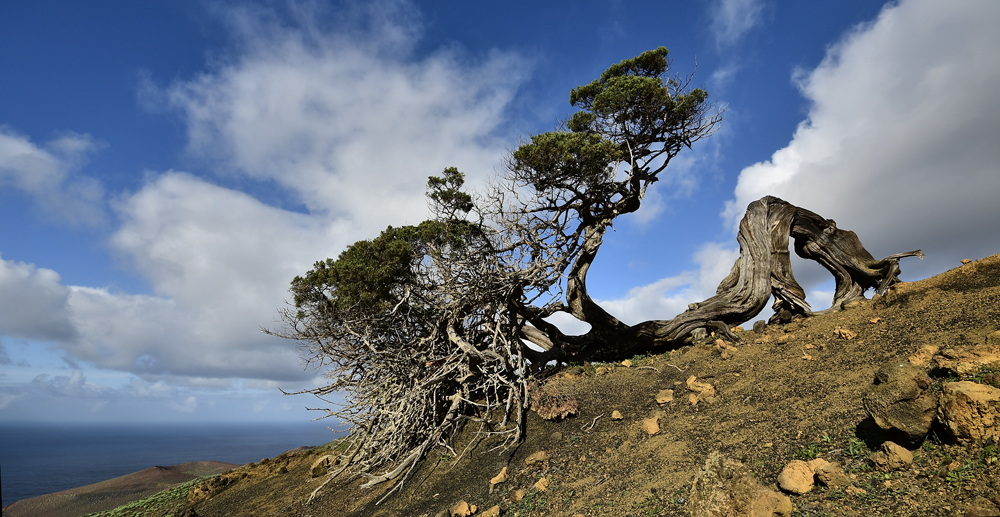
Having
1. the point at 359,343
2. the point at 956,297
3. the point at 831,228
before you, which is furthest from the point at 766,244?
the point at 359,343

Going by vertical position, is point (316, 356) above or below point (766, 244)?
below

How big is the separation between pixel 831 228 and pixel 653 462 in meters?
9.18

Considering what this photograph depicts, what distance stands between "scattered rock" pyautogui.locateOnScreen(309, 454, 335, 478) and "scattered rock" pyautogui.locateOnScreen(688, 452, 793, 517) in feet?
25.9

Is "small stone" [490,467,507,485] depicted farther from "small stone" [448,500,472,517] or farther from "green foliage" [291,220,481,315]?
"green foliage" [291,220,481,315]

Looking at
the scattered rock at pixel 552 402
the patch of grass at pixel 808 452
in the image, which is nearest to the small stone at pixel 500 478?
the scattered rock at pixel 552 402

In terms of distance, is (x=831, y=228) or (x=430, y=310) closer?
(x=430, y=310)

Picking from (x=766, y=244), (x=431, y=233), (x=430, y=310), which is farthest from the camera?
(x=766, y=244)

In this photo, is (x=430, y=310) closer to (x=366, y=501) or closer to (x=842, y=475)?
(x=366, y=501)

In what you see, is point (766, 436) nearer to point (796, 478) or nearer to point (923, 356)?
point (796, 478)

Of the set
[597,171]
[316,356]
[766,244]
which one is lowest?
[316,356]

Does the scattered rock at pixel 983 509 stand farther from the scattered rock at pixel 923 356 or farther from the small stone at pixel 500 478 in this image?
the small stone at pixel 500 478

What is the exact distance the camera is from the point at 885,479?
12.3ft

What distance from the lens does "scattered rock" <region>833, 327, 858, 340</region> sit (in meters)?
7.28

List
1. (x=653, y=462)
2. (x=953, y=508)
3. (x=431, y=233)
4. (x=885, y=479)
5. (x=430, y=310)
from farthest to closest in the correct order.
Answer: (x=430, y=310) < (x=431, y=233) < (x=653, y=462) < (x=885, y=479) < (x=953, y=508)
